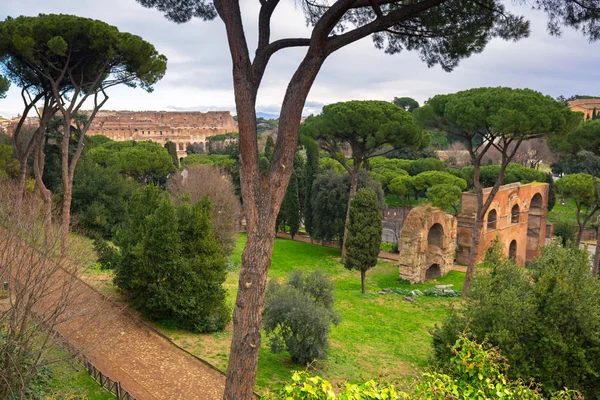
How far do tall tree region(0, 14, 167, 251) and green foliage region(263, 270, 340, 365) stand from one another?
5.12 m

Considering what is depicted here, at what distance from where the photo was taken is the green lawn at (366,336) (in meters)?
8.74

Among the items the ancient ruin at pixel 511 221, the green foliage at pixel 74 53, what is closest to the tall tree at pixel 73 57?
the green foliage at pixel 74 53

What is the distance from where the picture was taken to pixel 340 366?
9008mm

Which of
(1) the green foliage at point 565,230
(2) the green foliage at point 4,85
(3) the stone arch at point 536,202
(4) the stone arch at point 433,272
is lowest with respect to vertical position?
(4) the stone arch at point 433,272

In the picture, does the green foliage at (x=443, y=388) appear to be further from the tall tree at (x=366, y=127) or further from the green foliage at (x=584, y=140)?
the green foliage at (x=584, y=140)

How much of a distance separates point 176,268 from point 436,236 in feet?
40.8

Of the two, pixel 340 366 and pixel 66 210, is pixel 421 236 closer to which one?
pixel 340 366

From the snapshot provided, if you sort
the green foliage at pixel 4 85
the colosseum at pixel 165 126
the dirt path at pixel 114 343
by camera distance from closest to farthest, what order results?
the dirt path at pixel 114 343, the green foliage at pixel 4 85, the colosseum at pixel 165 126

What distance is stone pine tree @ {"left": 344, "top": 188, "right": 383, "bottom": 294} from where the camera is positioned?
15.0 meters

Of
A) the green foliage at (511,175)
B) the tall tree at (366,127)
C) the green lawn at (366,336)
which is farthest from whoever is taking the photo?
the green foliage at (511,175)

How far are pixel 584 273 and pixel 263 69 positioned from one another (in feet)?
19.2

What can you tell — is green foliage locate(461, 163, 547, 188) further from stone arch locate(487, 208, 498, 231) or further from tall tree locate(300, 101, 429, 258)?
tall tree locate(300, 101, 429, 258)

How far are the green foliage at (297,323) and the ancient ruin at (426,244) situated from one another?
861 cm

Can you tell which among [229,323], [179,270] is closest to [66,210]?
[179,270]
